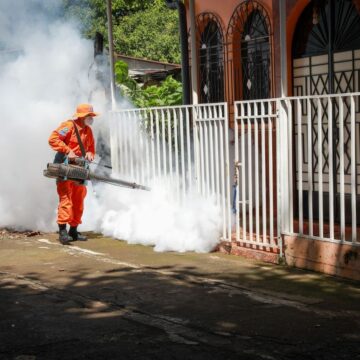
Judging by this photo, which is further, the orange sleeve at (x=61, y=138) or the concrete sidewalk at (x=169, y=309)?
the orange sleeve at (x=61, y=138)

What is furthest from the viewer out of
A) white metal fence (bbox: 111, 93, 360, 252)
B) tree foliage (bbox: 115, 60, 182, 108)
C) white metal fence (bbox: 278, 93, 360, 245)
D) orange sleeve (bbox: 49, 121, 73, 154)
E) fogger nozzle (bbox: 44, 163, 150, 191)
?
tree foliage (bbox: 115, 60, 182, 108)

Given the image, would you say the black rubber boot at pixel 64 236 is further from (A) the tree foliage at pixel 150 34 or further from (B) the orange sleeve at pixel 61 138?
(A) the tree foliage at pixel 150 34

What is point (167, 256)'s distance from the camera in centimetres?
885

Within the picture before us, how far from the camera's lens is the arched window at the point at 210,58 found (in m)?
12.5

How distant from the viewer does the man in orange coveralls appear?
9820mm

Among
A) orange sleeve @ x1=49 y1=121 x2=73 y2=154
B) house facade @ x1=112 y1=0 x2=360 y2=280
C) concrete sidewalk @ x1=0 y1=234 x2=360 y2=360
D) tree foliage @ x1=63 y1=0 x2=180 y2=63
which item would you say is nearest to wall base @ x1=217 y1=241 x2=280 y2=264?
house facade @ x1=112 y1=0 x2=360 y2=280

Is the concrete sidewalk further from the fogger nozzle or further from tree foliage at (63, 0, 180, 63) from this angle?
tree foliage at (63, 0, 180, 63)

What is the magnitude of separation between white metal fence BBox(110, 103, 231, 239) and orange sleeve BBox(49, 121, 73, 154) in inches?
41.6

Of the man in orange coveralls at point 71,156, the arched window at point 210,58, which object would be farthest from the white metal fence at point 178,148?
the arched window at point 210,58

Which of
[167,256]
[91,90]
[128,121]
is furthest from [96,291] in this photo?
[91,90]

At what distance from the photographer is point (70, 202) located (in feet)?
32.9

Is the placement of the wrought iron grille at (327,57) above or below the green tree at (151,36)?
below

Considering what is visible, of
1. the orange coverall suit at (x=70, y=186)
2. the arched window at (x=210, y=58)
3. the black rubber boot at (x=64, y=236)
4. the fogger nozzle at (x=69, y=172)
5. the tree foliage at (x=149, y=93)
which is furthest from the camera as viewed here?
the tree foliage at (x=149, y=93)

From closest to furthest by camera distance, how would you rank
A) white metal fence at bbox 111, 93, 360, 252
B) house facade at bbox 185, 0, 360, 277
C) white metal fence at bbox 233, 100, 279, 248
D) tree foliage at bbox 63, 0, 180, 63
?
house facade at bbox 185, 0, 360, 277 → white metal fence at bbox 111, 93, 360, 252 → white metal fence at bbox 233, 100, 279, 248 → tree foliage at bbox 63, 0, 180, 63
